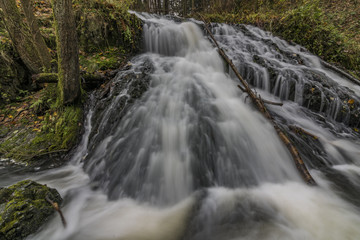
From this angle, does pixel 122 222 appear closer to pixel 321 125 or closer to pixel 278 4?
pixel 321 125

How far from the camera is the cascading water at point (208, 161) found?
2.12 m

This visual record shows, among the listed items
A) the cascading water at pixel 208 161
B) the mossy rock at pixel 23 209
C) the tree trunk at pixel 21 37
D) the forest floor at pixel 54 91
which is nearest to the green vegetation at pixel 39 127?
the forest floor at pixel 54 91

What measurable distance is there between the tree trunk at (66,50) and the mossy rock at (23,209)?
225 cm

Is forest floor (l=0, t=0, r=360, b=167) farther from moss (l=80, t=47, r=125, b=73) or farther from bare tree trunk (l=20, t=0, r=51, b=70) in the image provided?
bare tree trunk (l=20, t=0, r=51, b=70)

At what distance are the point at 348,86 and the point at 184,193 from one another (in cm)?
601

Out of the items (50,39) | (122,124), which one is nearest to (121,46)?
(50,39)

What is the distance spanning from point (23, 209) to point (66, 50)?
286cm

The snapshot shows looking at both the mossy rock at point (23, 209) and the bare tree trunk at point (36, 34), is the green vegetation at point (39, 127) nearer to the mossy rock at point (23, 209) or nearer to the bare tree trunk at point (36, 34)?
the bare tree trunk at point (36, 34)

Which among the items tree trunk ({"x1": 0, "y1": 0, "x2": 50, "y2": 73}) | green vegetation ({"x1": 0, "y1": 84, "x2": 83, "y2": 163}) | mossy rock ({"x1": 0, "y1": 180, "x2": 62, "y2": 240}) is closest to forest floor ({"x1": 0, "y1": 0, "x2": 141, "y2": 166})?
green vegetation ({"x1": 0, "y1": 84, "x2": 83, "y2": 163})

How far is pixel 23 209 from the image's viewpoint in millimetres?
1877

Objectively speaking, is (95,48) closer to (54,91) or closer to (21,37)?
(21,37)

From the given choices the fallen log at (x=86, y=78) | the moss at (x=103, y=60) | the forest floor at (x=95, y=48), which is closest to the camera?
the forest floor at (x=95, y=48)

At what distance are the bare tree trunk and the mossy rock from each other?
3928 mm

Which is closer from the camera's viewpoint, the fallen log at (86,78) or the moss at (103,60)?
the fallen log at (86,78)
